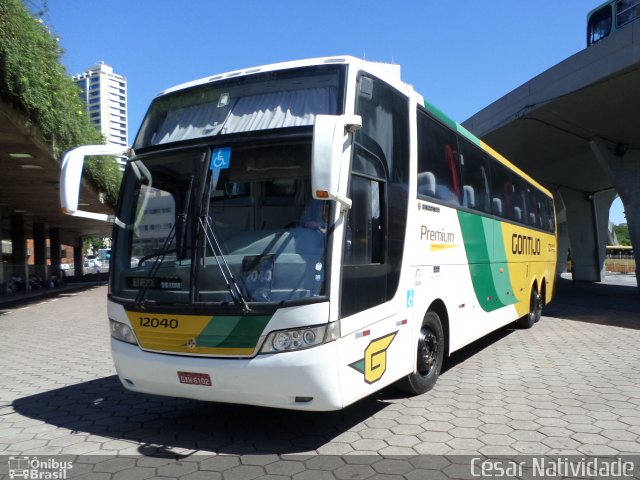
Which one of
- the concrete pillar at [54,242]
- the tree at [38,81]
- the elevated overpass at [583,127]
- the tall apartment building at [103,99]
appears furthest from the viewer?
the concrete pillar at [54,242]

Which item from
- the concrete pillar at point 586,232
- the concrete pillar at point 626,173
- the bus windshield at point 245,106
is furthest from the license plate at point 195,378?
the concrete pillar at point 586,232

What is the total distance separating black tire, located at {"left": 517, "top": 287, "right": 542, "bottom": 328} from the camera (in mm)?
11461

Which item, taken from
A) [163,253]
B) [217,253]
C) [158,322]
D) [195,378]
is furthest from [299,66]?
[195,378]

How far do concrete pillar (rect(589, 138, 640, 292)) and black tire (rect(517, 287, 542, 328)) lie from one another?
Answer: 12103 mm

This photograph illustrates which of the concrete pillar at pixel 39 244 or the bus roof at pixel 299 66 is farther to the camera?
the concrete pillar at pixel 39 244

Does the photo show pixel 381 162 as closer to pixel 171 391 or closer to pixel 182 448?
pixel 171 391

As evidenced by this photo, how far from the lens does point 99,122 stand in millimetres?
21688

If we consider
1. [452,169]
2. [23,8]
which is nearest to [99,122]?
[23,8]

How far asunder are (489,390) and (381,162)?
10.3 ft

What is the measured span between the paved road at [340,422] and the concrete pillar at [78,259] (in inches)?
1564

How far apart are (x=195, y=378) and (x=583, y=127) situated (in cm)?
2068

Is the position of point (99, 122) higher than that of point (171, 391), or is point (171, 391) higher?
point (99, 122)

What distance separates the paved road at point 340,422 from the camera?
13.8 ft

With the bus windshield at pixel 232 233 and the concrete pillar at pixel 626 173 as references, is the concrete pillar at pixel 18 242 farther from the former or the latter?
the concrete pillar at pixel 626 173
